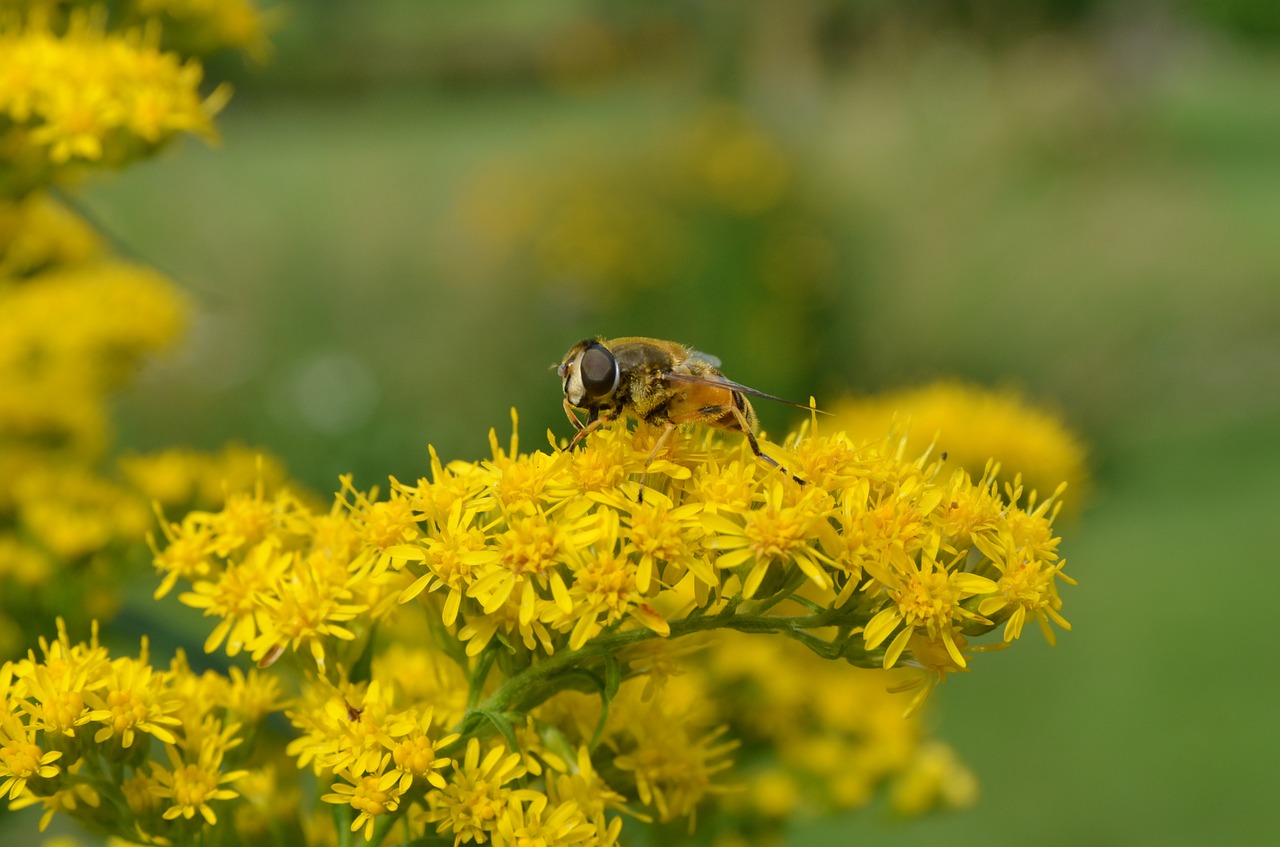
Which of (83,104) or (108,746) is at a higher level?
(83,104)

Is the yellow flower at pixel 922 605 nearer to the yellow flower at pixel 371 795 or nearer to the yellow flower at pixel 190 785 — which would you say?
the yellow flower at pixel 371 795

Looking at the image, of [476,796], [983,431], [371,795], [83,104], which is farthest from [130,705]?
[983,431]

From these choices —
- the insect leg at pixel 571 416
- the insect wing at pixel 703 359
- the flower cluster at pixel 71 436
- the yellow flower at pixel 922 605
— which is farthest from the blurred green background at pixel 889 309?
the yellow flower at pixel 922 605

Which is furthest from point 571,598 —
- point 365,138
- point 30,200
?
point 365,138

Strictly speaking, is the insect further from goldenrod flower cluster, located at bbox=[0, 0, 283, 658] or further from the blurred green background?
the blurred green background

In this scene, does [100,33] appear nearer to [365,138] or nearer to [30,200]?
[30,200]

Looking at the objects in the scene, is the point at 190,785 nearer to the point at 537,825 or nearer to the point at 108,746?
the point at 108,746

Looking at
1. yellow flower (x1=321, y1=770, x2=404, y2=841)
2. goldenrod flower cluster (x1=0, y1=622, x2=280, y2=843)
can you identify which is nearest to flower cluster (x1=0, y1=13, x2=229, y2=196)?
goldenrod flower cluster (x1=0, y1=622, x2=280, y2=843)
